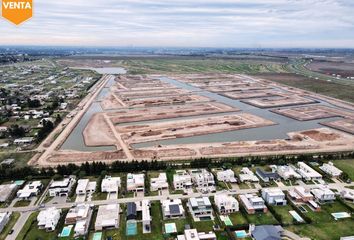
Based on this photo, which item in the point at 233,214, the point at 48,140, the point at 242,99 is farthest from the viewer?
the point at 242,99

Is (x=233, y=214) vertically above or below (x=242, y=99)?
below

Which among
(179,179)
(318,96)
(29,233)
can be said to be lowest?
(29,233)

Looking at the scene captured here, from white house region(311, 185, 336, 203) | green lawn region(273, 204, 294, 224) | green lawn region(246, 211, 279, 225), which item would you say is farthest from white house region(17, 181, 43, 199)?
white house region(311, 185, 336, 203)

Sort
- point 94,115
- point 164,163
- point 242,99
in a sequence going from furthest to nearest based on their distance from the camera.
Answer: point 242,99 → point 94,115 → point 164,163

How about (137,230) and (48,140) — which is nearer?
(137,230)

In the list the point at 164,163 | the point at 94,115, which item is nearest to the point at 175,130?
the point at 164,163

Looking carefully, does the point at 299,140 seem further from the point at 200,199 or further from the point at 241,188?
the point at 200,199
